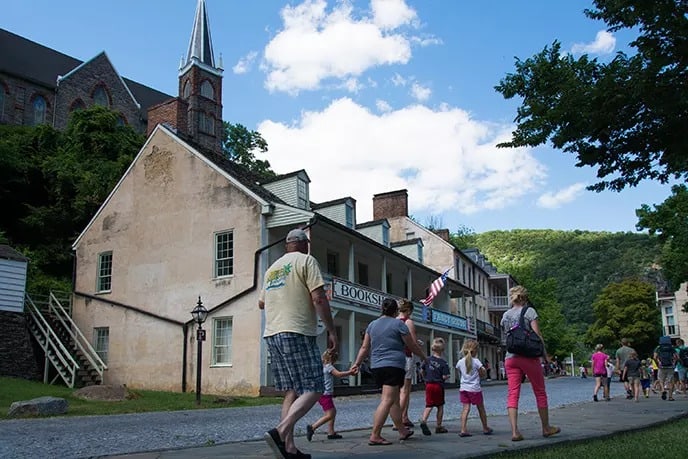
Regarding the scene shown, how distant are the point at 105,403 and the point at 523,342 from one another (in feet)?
38.7

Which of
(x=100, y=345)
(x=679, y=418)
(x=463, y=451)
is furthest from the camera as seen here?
(x=100, y=345)


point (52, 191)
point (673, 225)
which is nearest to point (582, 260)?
point (673, 225)

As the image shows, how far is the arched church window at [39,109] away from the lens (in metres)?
52.0

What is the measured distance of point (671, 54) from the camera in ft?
24.5

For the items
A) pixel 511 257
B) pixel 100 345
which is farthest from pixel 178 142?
pixel 511 257

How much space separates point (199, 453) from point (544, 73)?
600cm

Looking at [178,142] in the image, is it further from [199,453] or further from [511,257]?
[511,257]

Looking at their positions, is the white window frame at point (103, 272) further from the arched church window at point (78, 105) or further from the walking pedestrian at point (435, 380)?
the arched church window at point (78, 105)

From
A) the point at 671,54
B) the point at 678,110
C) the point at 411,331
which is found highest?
the point at 671,54

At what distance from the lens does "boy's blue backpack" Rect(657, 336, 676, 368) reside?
16.8m

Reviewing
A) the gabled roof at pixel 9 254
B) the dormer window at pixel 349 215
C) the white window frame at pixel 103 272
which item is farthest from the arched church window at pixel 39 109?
the dormer window at pixel 349 215

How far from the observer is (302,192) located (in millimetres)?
25625

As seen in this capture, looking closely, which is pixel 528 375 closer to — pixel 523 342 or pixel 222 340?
pixel 523 342

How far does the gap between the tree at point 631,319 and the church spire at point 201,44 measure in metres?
46.3
